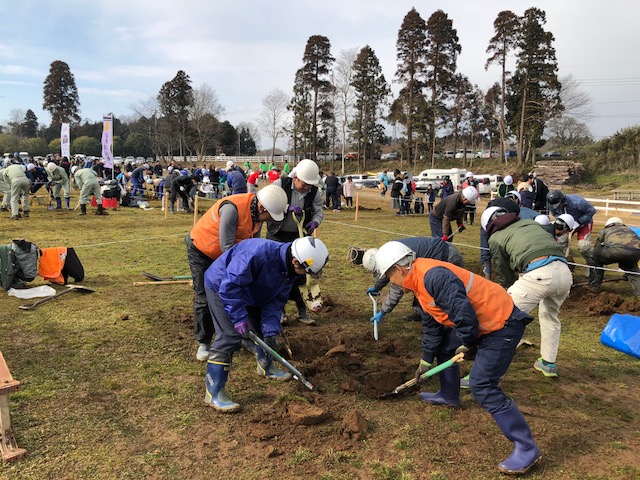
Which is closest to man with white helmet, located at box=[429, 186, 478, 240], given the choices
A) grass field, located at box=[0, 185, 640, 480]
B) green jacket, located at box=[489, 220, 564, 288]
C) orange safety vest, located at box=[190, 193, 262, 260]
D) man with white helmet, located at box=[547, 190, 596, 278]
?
grass field, located at box=[0, 185, 640, 480]

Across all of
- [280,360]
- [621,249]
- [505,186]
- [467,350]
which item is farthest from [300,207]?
[505,186]

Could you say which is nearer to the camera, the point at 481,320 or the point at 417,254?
the point at 481,320

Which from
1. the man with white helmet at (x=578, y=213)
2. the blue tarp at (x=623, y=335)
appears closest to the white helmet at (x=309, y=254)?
the blue tarp at (x=623, y=335)

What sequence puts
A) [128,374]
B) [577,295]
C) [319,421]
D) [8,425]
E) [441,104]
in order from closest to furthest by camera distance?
1. [8,425]
2. [319,421]
3. [128,374]
4. [577,295]
5. [441,104]

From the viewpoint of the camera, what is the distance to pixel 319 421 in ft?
12.8

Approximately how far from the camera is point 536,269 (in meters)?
4.59

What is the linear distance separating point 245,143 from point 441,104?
116 ft

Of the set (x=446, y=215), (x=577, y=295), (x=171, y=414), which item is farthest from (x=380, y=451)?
(x=577, y=295)

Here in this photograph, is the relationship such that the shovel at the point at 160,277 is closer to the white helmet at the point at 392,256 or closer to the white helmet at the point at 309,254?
the white helmet at the point at 309,254

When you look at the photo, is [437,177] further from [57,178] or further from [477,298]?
[477,298]

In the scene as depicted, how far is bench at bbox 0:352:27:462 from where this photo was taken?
3246mm

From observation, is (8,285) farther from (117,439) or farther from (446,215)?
(446,215)

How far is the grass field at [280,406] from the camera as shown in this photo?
3383 mm

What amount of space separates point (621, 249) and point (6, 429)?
826cm
